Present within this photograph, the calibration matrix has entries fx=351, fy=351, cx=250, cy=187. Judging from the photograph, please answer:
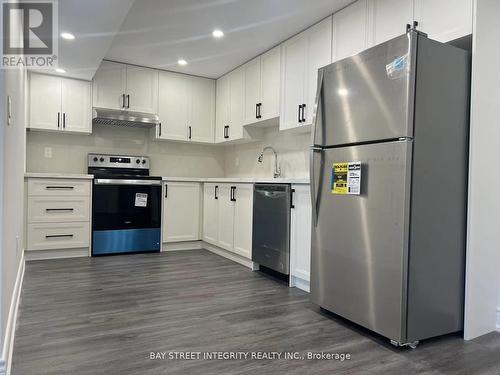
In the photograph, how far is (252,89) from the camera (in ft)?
13.6

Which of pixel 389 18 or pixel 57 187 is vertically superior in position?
pixel 389 18

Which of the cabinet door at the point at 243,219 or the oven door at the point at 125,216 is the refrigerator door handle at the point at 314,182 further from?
the oven door at the point at 125,216

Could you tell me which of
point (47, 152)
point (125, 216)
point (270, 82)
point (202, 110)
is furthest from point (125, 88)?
point (270, 82)

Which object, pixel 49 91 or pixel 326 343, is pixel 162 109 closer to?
pixel 49 91

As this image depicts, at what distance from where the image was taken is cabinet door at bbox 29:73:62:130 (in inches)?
157

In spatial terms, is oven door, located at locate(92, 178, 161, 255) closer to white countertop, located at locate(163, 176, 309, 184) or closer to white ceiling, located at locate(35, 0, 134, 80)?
white countertop, located at locate(163, 176, 309, 184)

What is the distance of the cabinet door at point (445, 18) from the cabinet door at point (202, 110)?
10.5ft

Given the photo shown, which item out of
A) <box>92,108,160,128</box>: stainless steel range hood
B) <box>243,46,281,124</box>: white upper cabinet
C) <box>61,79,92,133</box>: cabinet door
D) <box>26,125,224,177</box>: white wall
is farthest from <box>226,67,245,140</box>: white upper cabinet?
<box>61,79,92,133</box>: cabinet door

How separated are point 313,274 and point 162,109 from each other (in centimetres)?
323

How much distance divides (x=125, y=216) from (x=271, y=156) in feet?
6.21

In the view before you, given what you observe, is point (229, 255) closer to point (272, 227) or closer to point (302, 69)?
point (272, 227)

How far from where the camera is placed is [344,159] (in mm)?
2135

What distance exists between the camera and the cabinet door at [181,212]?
14.5 ft

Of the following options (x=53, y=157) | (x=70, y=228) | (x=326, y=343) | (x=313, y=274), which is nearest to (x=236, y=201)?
(x=313, y=274)
